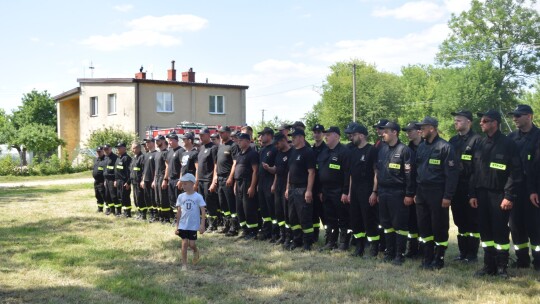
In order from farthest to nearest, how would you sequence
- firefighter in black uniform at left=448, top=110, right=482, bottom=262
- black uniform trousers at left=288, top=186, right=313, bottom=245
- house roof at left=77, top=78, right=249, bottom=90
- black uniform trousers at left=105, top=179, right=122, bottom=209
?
house roof at left=77, top=78, right=249, bottom=90, black uniform trousers at left=105, top=179, right=122, bottom=209, black uniform trousers at left=288, top=186, right=313, bottom=245, firefighter in black uniform at left=448, top=110, right=482, bottom=262

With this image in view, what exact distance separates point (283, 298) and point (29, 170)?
33.0 metres

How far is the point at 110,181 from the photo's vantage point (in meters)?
15.4

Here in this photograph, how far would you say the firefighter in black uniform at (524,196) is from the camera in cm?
760

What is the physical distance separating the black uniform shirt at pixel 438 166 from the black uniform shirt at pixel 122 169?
9.15 metres

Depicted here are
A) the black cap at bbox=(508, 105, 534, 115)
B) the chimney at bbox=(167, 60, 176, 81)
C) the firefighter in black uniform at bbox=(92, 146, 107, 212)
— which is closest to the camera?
the black cap at bbox=(508, 105, 534, 115)

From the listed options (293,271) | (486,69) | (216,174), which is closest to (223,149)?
(216,174)

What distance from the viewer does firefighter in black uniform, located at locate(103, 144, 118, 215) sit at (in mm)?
15270

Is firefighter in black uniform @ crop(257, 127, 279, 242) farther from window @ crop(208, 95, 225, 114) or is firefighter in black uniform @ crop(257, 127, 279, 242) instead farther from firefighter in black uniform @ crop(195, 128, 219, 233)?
window @ crop(208, 95, 225, 114)

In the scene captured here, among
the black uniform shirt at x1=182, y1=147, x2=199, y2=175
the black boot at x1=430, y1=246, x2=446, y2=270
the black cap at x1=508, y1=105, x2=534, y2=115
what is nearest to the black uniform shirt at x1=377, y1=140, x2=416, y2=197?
the black boot at x1=430, y1=246, x2=446, y2=270

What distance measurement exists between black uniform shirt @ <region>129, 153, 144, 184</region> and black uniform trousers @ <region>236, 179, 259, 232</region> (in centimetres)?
436

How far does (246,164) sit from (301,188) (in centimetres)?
164

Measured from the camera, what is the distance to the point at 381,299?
6.48 m

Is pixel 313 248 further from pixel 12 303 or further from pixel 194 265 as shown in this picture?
pixel 12 303

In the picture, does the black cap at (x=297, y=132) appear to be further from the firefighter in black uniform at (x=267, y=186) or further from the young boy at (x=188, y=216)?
the young boy at (x=188, y=216)
